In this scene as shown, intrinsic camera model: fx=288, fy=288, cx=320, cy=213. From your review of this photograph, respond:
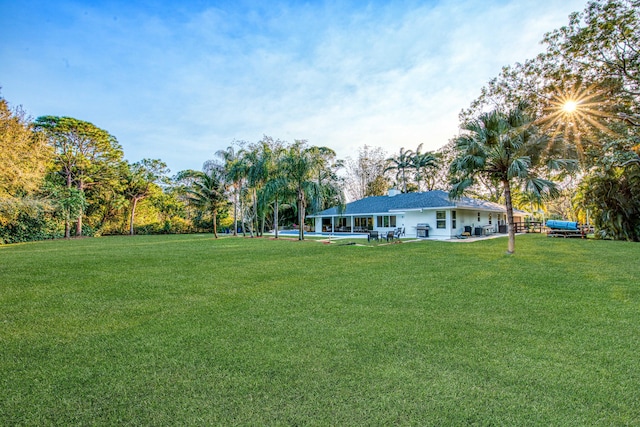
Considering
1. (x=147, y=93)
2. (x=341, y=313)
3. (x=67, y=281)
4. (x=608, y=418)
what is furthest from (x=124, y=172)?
(x=608, y=418)

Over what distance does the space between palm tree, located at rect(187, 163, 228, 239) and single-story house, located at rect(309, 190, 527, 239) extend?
965cm

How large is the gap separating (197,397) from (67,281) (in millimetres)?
6620

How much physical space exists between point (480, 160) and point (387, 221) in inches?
→ 517

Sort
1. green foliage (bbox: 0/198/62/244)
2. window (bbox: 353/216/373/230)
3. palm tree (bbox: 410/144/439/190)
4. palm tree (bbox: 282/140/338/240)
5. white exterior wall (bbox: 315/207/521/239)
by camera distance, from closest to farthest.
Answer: green foliage (bbox: 0/198/62/244), palm tree (bbox: 282/140/338/240), white exterior wall (bbox: 315/207/521/239), window (bbox: 353/216/373/230), palm tree (bbox: 410/144/439/190)

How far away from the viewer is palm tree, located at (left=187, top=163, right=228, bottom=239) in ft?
78.6

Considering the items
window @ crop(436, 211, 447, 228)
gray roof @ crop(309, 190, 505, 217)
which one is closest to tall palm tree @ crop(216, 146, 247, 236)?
gray roof @ crop(309, 190, 505, 217)

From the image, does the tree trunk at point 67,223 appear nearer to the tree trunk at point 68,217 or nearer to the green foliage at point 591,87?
the tree trunk at point 68,217

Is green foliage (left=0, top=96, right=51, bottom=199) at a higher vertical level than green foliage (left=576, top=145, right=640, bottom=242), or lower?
higher

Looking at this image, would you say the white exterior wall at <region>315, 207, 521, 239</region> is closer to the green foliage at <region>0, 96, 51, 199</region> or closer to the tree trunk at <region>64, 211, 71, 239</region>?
the green foliage at <region>0, 96, 51, 199</region>

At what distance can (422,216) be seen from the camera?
2125 centimetres

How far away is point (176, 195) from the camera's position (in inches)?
1400

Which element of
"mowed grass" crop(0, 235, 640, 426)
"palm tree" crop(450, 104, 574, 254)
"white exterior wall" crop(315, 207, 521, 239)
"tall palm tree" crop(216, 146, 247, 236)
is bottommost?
"mowed grass" crop(0, 235, 640, 426)

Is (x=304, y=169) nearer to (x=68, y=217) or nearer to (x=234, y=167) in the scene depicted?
(x=234, y=167)

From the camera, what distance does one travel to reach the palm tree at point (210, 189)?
24.0m
